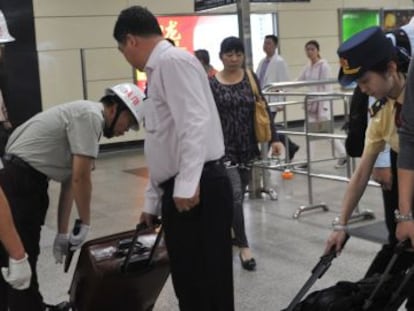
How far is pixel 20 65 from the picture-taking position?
9.43 metres

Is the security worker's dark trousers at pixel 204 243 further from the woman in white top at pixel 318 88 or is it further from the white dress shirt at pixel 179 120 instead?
the woman in white top at pixel 318 88

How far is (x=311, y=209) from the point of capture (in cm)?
560

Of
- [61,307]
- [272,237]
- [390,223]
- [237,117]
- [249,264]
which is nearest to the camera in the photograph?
[390,223]

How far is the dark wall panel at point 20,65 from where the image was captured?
9.31 metres

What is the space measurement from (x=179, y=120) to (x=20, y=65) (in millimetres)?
7770

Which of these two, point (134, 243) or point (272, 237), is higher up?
point (134, 243)

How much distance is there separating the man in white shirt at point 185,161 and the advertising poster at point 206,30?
26.9ft

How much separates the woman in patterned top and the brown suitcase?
4.57 ft

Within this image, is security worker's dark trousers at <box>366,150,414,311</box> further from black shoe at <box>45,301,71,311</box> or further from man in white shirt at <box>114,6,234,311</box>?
black shoe at <box>45,301,71,311</box>

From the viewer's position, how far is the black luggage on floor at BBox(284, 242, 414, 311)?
6.68 feet

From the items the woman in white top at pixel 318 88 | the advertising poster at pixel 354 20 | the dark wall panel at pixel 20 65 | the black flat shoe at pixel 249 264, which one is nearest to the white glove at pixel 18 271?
the black flat shoe at pixel 249 264

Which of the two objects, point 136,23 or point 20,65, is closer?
point 136,23

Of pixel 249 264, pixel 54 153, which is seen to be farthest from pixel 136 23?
pixel 249 264

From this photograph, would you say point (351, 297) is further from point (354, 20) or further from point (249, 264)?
point (354, 20)
